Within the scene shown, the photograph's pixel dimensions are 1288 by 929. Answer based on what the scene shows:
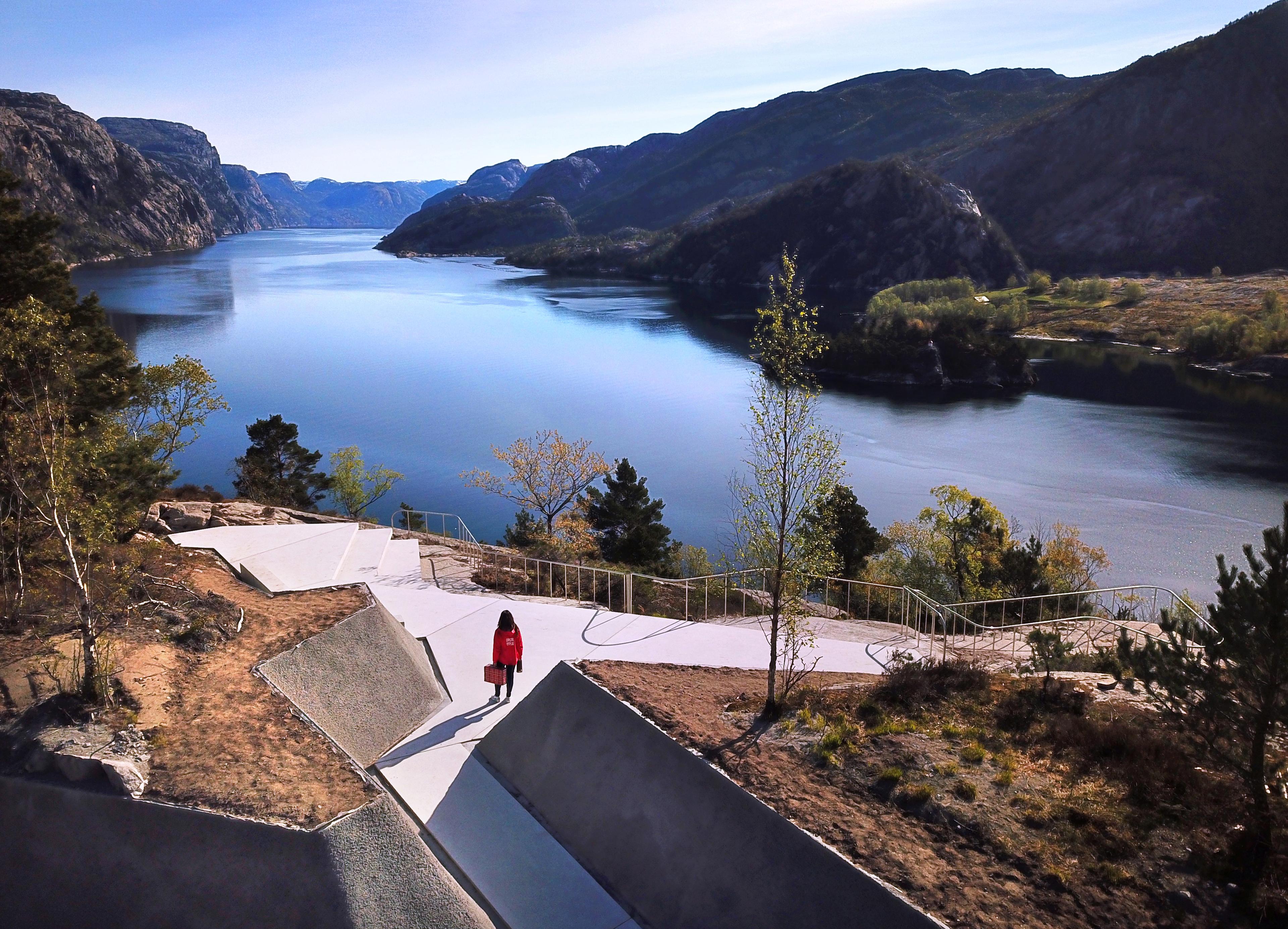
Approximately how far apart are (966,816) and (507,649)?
681 cm

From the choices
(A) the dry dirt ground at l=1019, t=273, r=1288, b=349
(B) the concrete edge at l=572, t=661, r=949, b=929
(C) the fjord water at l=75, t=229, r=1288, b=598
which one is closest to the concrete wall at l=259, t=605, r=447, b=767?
(B) the concrete edge at l=572, t=661, r=949, b=929

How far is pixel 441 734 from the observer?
12.5 m

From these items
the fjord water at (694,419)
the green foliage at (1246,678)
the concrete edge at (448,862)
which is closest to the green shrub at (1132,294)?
the fjord water at (694,419)

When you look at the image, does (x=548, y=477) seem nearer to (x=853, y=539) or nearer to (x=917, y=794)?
(x=853, y=539)

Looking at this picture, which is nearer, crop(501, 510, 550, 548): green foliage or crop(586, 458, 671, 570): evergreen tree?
crop(586, 458, 671, 570): evergreen tree

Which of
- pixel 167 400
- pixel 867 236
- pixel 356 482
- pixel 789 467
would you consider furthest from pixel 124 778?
pixel 867 236

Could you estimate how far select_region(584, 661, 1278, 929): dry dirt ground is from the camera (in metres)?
7.83

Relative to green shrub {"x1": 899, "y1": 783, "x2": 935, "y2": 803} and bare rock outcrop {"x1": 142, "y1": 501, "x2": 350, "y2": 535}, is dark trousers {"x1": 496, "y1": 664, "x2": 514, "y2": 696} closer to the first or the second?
green shrub {"x1": 899, "y1": 783, "x2": 935, "y2": 803}

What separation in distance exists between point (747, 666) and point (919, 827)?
18.8 feet

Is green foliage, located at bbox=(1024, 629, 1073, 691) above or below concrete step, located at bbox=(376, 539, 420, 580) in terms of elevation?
above

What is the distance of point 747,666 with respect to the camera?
14586 millimetres

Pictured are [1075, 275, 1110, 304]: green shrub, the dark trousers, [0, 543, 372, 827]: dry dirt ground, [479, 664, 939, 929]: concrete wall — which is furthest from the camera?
[1075, 275, 1110, 304]: green shrub

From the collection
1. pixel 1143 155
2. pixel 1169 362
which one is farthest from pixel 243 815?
pixel 1143 155

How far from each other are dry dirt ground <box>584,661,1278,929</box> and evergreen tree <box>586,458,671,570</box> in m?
22.2
